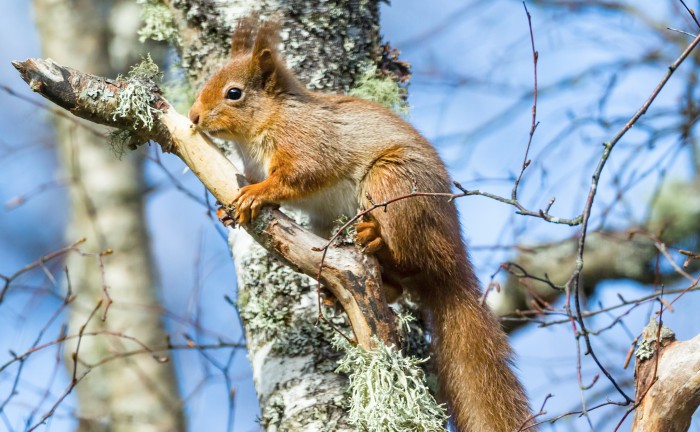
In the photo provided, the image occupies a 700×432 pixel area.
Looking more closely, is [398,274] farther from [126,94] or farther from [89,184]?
[89,184]

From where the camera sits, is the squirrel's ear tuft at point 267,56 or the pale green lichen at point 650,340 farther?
the squirrel's ear tuft at point 267,56

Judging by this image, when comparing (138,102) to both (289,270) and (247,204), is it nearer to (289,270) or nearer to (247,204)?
(247,204)

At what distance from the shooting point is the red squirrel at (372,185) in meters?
2.88

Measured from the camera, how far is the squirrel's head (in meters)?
3.23

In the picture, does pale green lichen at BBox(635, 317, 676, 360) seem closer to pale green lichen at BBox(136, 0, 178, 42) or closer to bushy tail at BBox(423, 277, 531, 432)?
bushy tail at BBox(423, 277, 531, 432)

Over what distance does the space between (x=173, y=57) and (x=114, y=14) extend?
215 centimetres

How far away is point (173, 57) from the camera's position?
388cm

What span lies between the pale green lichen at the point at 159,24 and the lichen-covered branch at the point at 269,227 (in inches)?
36.9

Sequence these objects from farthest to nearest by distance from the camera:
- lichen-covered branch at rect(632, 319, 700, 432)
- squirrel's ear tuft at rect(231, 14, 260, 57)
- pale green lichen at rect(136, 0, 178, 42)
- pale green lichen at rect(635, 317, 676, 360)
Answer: pale green lichen at rect(136, 0, 178, 42) → squirrel's ear tuft at rect(231, 14, 260, 57) → pale green lichen at rect(635, 317, 676, 360) → lichen-covered branch at rect(632, 319, 700, 432)

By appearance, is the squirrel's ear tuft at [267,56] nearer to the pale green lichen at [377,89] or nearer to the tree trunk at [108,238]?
the pale green lichen at [377,89]

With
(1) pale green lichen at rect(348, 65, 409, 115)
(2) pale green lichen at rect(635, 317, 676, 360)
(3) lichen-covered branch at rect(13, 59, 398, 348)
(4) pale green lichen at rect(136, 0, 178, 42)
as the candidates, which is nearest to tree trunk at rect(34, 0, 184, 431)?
(4) pale green lichen at rect(136, 0, 178, 42)

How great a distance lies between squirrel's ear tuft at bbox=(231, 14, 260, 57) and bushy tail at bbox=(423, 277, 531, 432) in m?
1.27

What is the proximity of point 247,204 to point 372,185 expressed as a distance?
0.55 m

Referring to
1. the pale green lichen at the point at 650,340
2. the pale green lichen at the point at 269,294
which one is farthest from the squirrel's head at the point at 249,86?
the pale green lichen at the point at 650,340
